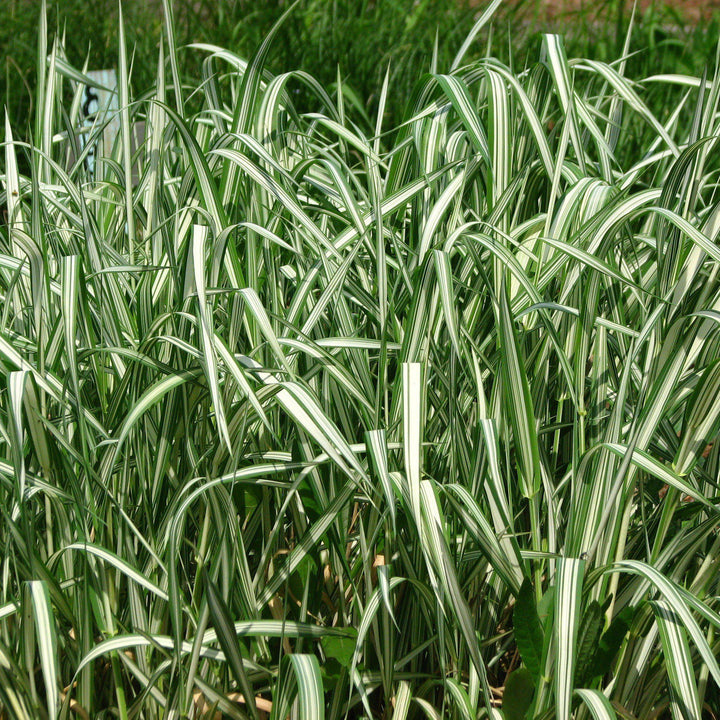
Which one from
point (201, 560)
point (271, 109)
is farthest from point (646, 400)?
point (271, 109)

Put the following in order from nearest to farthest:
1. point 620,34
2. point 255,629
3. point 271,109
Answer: point 255,629
point 271,109
point 620,34

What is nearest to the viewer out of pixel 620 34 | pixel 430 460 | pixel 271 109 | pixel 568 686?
pixel 568 686

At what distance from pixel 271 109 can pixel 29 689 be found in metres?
0.73

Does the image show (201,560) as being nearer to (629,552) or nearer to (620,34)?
(629,552)

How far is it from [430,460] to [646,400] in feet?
0.84

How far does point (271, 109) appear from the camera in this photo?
1093mm

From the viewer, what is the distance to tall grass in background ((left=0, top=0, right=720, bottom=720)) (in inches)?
30.3

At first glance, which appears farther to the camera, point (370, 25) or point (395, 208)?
point (370, 25)

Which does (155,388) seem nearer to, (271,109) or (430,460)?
(430,460)

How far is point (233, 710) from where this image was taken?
2.71 ft

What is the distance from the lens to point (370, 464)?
33.0 inches

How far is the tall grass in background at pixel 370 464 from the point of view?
0.77 meters

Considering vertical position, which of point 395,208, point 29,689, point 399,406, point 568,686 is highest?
point 395,208

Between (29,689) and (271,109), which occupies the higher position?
(271,109)
